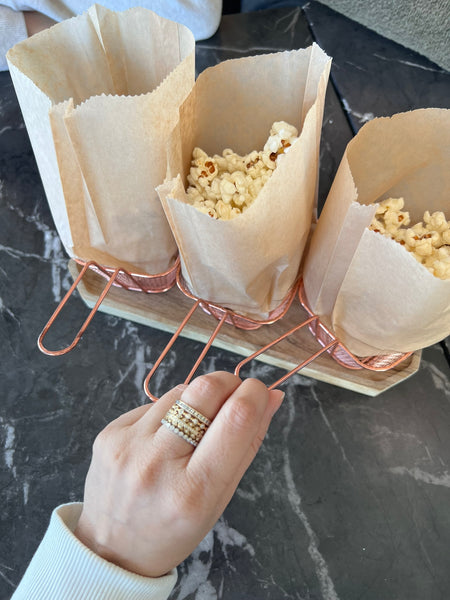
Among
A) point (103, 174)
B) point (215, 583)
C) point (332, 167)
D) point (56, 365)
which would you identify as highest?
point (103, 174)

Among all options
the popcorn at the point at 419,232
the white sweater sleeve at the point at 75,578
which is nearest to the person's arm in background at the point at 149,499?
the white sweater sleeve at the point at 75,578

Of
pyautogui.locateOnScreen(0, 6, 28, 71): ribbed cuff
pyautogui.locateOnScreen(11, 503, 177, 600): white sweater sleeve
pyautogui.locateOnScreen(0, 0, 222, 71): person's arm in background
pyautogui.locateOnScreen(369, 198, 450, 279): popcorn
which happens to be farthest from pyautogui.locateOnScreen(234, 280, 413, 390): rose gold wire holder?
pyautogui.locateOnScreen(0, 6, 28, 71): ribbed cuff

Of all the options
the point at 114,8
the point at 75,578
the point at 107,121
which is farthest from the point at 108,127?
the point at 114,8

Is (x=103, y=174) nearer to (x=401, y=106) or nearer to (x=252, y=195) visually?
(x=252, y=195)

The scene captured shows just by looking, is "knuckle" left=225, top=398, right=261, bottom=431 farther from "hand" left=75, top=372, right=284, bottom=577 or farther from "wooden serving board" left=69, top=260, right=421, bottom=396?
"wooden serving board" left=69, top=260, right=421, bottom=396

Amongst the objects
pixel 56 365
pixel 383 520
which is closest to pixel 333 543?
pixel 383 520

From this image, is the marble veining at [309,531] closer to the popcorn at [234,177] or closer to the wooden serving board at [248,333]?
the wooden serving board at [248,333]
